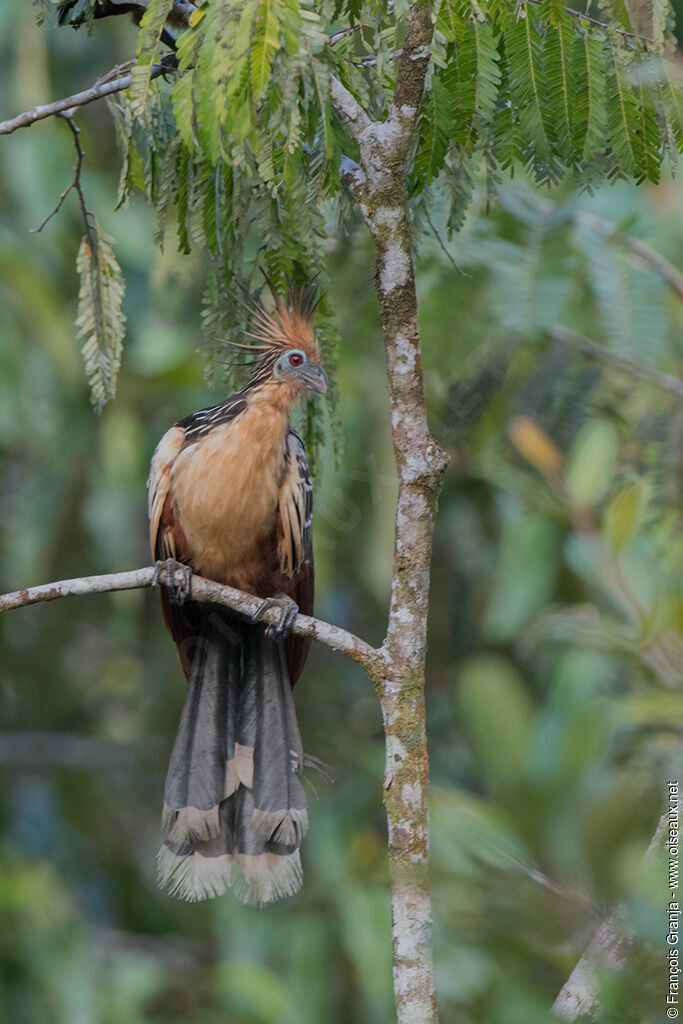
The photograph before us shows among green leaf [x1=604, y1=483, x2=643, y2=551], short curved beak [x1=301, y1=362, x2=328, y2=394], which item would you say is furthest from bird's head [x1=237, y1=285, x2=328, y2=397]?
green leaf [x1=604, y1=483, x2=643, y2=551]

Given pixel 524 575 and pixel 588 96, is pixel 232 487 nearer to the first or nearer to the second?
pixel 588 96

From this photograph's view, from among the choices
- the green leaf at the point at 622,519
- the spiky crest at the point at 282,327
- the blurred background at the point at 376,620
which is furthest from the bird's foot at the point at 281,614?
the green leaf at the point at 622,519

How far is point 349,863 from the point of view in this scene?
16.0ft

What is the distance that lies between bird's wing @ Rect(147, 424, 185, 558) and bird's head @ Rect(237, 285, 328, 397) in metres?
0.39

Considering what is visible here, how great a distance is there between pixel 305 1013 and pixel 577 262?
9.12 feet

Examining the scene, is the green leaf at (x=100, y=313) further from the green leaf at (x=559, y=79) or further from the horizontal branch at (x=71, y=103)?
the green leaf at (x=559, y=79)

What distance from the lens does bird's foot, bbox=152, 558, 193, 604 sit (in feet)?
10.2

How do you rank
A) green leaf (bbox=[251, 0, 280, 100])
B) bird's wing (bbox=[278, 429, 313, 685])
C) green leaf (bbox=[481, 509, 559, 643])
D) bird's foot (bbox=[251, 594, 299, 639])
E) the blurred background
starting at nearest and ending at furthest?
green leaf (bbox=[251, 0, 280, 100]), the blurred background, bird's foot (bbox=[251, 594, 299, 639]), bird's wing (bbox=[278, 429, 313, 685]), green leaf (bbox=[481, 509, 559, 643])

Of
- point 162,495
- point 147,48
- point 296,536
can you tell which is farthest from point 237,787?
point 147,48

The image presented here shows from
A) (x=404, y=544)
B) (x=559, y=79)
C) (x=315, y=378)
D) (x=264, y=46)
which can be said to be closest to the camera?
(x=264, y=46)

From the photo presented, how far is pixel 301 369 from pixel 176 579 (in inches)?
25.8

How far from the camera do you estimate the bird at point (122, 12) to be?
2.50 m

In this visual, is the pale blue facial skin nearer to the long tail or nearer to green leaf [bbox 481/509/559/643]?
the long tail

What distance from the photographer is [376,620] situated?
6.20 m
